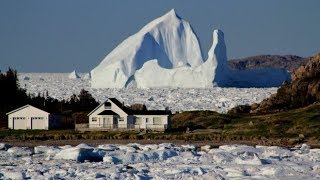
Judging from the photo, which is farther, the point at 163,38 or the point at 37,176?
the point at 163,38

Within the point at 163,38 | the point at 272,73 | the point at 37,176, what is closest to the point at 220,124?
the point at 37,176

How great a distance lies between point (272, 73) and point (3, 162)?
7676 cm

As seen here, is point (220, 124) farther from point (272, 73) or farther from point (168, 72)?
point (272, 73)

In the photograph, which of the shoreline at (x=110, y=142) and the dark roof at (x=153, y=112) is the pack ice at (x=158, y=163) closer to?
the shoreline at (x=110, y=142)

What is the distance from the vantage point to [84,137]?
5234cm

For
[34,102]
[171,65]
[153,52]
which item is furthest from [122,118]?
[171,65]

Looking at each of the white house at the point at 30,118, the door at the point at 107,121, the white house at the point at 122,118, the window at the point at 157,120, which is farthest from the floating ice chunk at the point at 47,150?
the white house at the point at 30,118

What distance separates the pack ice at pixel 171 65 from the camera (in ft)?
320

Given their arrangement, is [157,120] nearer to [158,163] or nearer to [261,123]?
[261,123]

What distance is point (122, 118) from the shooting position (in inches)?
2319

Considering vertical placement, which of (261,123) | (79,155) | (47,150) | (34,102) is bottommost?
(79,155)

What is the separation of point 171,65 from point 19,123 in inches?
2234

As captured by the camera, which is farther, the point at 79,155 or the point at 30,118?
the point at 30,118

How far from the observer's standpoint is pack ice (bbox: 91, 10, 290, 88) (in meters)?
97.7
